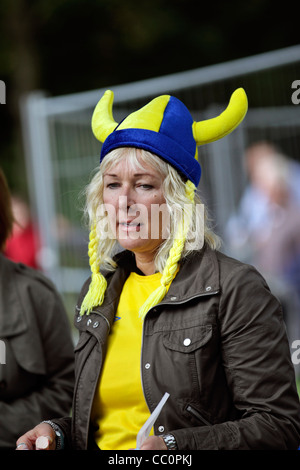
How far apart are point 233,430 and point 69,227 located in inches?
176

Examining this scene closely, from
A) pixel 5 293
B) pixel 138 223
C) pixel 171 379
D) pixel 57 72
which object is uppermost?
pixel 57 72

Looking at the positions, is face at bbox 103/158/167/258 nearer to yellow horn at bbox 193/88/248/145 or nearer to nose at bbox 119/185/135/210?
nose at bbox 119/185/135/210

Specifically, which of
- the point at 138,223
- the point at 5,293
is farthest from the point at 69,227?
the point at 138,223

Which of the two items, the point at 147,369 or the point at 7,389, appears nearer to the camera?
the point at 147,369

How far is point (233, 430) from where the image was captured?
1974 mm

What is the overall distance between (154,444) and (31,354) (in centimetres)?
95

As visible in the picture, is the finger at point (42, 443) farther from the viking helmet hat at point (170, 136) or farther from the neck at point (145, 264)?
the neck at point (145, 264)

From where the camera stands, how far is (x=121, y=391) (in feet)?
7.10

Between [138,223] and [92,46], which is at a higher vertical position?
[92,46]

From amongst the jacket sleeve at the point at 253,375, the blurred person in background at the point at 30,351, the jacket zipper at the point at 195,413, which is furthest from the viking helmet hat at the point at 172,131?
the blurred person in background at the point at 30,351

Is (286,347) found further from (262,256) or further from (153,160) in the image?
(262,256)

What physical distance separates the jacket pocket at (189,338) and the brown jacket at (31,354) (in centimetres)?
86

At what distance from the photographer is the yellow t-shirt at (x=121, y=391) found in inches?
84.4

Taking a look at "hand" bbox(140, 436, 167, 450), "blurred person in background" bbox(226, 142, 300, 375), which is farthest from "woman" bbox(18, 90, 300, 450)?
"blurred person in background" bbox(226, 142, 300, 375)
